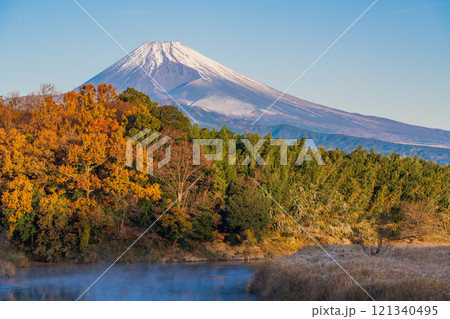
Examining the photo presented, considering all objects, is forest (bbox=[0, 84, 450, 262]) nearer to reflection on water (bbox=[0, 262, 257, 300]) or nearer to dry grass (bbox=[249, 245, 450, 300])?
reflection on water (bbox=[0, 262, 257, 300])

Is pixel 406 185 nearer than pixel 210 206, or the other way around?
pixel 210 206

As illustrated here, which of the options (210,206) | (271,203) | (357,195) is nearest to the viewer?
(210,206)

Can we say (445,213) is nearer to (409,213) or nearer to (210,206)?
(409,213)

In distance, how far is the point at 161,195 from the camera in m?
40.9

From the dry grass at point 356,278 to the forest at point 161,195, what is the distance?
33.4 ft

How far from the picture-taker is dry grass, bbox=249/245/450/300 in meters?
18.7

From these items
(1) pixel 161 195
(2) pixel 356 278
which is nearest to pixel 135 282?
(1) pixel 161 195

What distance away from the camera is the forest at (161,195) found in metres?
38.4

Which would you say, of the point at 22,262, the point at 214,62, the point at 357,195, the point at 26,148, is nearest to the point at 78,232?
the point at 22,262

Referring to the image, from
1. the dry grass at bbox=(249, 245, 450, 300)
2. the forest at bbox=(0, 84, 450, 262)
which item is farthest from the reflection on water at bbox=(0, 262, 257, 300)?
the forest at bbox=(0, 84, 450, 262)

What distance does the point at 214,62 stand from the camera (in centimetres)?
19800

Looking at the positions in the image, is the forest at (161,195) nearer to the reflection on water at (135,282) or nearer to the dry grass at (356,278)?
the reflection on water at (135,282)

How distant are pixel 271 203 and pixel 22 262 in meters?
18.3

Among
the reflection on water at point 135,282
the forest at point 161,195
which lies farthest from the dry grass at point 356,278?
the forest at point 161,195
